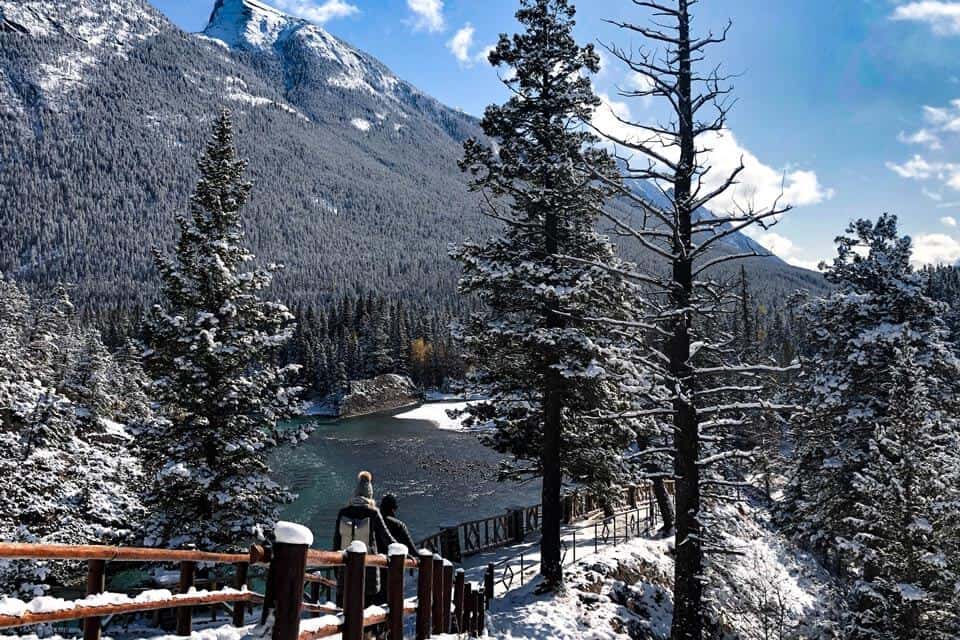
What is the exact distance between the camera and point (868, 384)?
59.2ft

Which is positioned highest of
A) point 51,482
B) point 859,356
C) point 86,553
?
point 859,356

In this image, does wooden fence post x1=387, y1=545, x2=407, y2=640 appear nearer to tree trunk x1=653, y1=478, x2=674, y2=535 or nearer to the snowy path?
the snowy path

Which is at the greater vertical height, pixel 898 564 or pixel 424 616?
pixel 424 616

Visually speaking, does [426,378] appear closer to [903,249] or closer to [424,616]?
[903,249]

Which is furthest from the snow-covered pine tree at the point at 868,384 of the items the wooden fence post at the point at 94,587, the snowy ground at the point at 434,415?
the snowy ground at the point at 434,415

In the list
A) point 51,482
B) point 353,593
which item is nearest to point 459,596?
point 353,593

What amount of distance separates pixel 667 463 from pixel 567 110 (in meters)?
15.2

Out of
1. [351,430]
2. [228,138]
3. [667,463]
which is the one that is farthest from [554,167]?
[351,430]

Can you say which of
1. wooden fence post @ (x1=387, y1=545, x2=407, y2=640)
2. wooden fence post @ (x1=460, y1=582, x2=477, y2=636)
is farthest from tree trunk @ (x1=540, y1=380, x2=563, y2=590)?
wooden fence post @ (x1=387, y1=545, x2=407, y2=640)

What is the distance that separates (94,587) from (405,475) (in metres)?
37.7

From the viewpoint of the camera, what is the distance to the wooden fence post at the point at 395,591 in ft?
18.4

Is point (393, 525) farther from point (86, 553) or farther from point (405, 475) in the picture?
point (405, 475)

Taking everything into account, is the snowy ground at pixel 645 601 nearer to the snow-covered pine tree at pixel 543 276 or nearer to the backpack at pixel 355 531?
the snow-covered pine tree at pixel 543 276

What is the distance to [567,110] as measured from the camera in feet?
50.9
